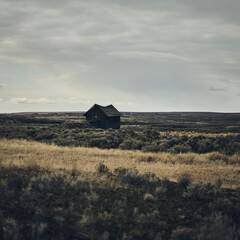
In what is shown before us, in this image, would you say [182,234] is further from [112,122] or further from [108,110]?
[108,110]

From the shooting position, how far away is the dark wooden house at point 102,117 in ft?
126

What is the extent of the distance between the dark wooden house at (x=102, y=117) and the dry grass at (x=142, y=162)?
2203cm

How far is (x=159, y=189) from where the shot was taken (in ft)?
22.7

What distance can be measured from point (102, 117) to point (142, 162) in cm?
2602

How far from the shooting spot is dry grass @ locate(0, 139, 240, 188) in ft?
33.3

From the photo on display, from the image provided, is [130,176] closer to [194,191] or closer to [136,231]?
[194,191]

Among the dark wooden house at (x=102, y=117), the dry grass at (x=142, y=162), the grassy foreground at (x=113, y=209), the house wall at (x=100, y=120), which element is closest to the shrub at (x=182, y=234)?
the grassy foreground at (x=113, y=209)

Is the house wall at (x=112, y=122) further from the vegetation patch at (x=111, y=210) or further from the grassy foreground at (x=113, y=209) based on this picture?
the vegetation patch at (x=111, y=210)

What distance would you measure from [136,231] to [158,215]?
0.84 metres

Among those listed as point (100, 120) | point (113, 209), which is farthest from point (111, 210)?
point (100, 120)

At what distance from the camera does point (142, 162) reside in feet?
44.5

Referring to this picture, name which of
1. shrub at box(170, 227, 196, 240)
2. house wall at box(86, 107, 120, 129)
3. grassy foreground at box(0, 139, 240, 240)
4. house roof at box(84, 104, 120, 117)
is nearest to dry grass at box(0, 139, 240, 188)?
grassy foreground at box(0, 139, 240, 240)

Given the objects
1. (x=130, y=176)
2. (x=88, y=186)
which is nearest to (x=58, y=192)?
(x=88, y=186)

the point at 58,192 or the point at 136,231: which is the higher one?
the point at 58,192
